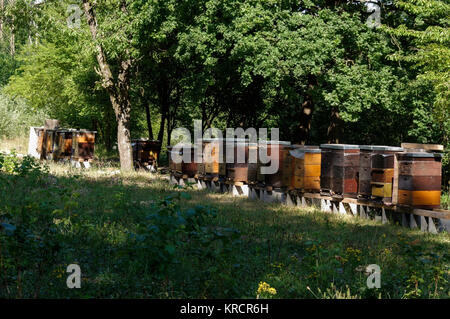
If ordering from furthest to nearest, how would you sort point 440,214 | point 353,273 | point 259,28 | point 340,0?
point 340,0
point 259,28
point 440,214
point 353,273

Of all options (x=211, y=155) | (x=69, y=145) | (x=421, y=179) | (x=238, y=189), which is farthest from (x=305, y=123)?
(x=421, y=179)

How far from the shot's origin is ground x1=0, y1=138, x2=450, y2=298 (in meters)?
4.49

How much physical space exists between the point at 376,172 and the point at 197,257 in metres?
6.21

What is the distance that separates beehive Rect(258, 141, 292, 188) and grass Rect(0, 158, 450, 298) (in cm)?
289

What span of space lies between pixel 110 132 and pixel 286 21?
736 inches

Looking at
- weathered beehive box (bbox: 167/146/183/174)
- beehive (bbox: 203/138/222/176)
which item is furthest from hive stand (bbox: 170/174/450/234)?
weathered beehive box (bbox: 167/146/183/174)

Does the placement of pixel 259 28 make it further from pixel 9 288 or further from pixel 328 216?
pixel 9 288

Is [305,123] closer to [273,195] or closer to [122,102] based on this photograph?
[122,102]

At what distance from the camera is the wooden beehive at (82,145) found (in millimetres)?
20094

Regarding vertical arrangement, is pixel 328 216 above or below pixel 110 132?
below

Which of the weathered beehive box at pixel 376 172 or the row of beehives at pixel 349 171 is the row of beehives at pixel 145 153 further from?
the weathered beehive box at pixel 376 172

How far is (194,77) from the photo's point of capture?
21.3 metres

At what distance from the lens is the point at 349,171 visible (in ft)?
35.5

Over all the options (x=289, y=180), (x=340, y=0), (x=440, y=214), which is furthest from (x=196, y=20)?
(x=440, y=214)
